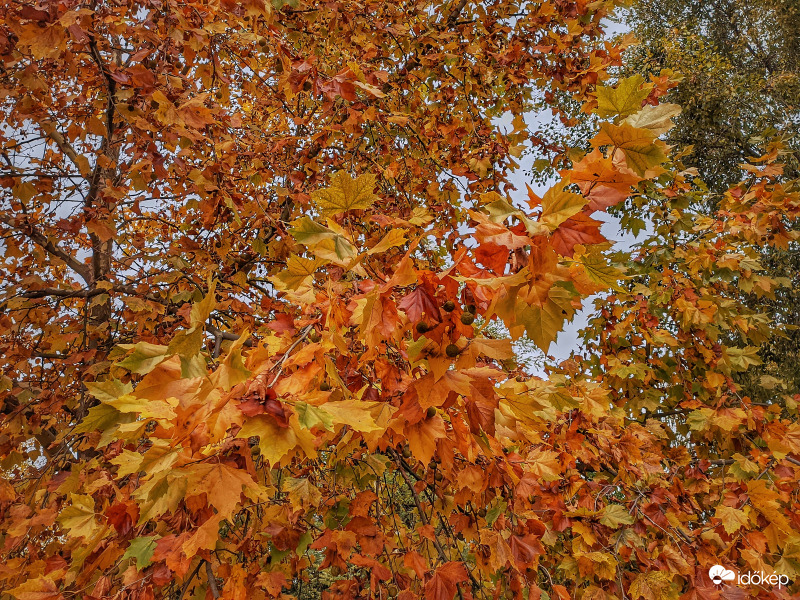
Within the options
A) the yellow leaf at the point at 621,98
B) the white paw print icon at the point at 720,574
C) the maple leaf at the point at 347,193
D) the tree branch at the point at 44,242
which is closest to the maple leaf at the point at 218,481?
the maple leaf at the point at 347,193

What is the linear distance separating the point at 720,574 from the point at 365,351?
1880mm

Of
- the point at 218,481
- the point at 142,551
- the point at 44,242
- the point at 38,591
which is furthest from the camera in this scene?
the point at 44,242

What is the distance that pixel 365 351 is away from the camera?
4.34 ft

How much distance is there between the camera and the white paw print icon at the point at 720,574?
1.90 metres

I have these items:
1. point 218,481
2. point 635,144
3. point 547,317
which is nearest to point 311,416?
point 218,481

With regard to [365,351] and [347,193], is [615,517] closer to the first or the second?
[365,351]

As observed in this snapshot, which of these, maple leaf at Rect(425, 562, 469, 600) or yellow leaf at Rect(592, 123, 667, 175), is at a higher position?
yellow leaf at Rect(592, 123, 667, 175)

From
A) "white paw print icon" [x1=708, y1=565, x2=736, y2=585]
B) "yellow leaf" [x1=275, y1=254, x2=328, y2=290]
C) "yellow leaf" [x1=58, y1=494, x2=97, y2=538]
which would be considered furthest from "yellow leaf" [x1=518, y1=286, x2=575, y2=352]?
"white paw print icon" [x1=708, y1=565, x2=736, y2=585]

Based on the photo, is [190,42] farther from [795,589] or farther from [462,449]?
[795,589]

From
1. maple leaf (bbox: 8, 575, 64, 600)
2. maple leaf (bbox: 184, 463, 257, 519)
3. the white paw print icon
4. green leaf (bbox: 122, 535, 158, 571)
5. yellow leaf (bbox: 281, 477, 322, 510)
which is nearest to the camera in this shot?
maple leaf (bbox: 184, 463, 257, 519)

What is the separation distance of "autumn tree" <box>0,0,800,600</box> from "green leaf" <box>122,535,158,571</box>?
1 cm

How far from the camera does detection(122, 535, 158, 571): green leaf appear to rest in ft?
3.55

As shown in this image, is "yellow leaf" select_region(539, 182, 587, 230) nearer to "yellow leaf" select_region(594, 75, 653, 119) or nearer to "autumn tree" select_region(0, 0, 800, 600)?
"autumn tree" select_region(0, 0, 800, 600)

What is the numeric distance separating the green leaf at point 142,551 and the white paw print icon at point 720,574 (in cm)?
215
